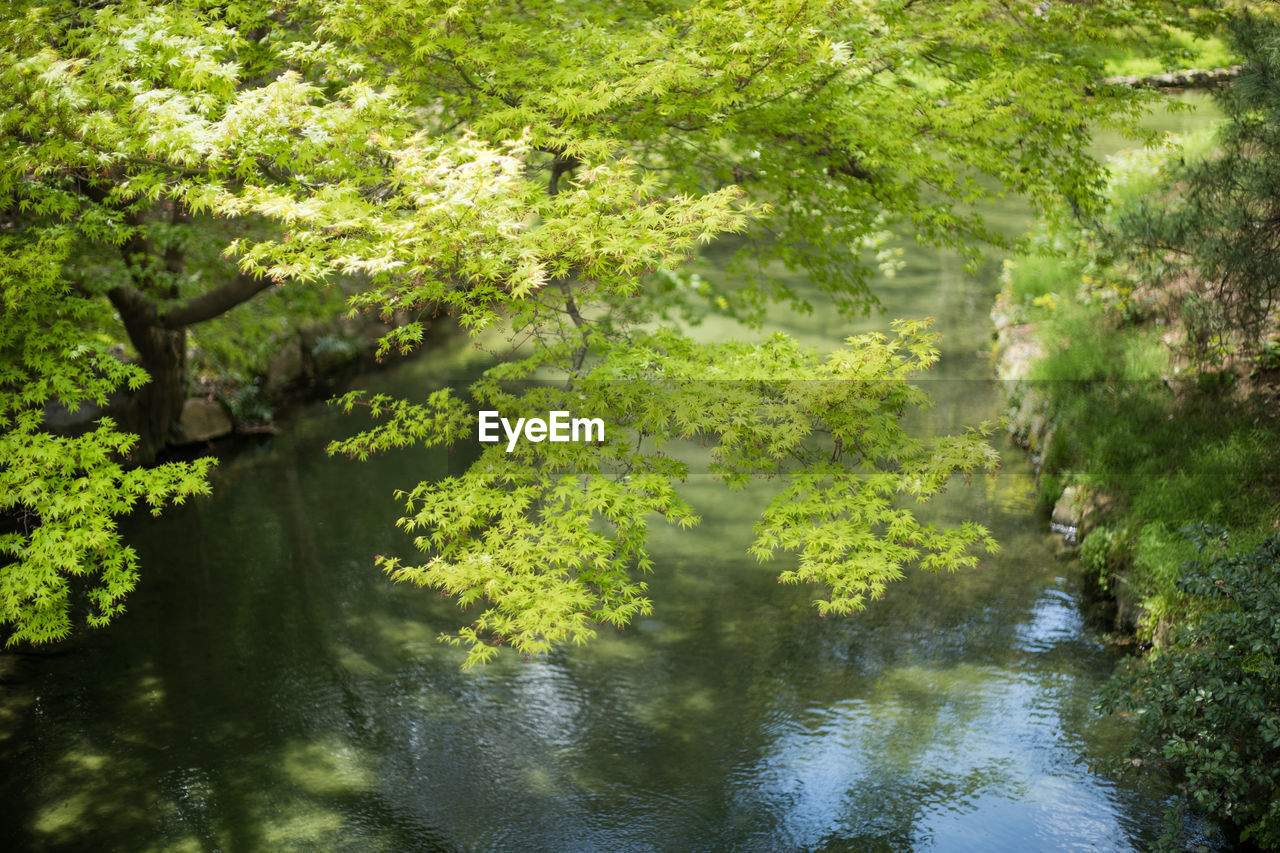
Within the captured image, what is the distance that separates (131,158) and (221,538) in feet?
16.4

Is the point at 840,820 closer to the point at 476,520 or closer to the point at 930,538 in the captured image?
the point at 930,538

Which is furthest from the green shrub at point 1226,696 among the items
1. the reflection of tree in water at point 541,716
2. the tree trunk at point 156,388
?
the tree trunk at point 156,388

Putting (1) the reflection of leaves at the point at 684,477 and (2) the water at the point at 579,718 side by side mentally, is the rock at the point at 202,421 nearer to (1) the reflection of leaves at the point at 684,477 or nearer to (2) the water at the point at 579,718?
(2) the water at the point at 579,718

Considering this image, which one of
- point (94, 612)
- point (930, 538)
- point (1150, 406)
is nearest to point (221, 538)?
point (94, 612)

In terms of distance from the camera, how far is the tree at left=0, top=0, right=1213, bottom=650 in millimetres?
4438

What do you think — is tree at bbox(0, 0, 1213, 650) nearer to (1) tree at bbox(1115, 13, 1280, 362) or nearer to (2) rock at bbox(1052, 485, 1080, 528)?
(1) tree at bbox(1115, 13, 1280, 362)

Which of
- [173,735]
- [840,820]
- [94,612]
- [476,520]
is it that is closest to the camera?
[476,520]

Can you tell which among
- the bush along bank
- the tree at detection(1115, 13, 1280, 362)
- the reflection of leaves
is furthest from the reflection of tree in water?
the tree at detection(1115, 13, 1280, 362)

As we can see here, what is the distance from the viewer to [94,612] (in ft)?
26.1

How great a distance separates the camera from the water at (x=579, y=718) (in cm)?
559

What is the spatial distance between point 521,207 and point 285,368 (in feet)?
31.7

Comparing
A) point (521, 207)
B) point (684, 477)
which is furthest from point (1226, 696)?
point (521, 207)

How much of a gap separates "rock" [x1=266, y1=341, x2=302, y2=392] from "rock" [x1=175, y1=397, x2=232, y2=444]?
1.17 metres

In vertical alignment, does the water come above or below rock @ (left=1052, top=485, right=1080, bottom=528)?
below
